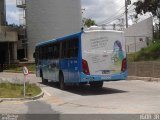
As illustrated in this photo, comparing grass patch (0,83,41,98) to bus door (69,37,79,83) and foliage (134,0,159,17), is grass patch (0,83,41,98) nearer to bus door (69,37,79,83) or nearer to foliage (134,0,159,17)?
bus door (69,37,79,83)

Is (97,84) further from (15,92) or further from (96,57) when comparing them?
(15,92)

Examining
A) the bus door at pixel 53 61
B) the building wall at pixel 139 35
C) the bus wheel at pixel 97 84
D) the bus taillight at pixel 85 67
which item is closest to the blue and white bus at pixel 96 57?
the bus taillight at pixel 85 67

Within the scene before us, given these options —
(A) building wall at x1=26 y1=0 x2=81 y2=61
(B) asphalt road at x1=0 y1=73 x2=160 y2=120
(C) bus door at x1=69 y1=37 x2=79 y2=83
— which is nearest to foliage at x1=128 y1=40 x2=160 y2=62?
(C) bus door at x1=69 y1=37 x2=79 y2=83

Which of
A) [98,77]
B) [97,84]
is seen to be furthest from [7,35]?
[98,77]

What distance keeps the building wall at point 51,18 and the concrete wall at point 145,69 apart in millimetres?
29406

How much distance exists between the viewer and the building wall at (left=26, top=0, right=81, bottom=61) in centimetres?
6072

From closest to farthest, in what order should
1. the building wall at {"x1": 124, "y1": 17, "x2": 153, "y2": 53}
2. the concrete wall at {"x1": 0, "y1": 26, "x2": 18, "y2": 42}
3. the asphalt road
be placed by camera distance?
1. the asphalt road
2. the building wall at {"x1": 124, "y1": 17, "x2": 153, "y2": 53}
3. the concrete wall at {"x1": 0, "y1": 26, "x2": 18, "y2": 42}

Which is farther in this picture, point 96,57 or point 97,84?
point 97,84

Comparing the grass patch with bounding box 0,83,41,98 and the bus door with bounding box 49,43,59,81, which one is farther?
the bus door with bounding box 49,43,59,81

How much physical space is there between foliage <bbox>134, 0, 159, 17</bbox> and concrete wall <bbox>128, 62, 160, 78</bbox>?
616 centimetres

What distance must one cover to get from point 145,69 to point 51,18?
32.0m

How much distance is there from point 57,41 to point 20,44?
38.9m

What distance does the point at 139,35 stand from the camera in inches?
1959

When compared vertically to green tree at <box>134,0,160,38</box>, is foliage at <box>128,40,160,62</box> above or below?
below
